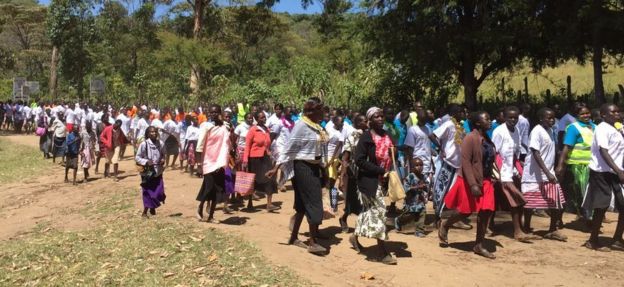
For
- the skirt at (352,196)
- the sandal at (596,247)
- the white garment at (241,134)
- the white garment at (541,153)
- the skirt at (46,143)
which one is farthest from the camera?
the skirt at (46,143)

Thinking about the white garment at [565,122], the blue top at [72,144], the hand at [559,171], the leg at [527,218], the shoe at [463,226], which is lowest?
the shoe at [463,226]

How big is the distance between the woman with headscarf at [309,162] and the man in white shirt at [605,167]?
10.4 feet

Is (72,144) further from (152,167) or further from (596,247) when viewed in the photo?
(596,247)

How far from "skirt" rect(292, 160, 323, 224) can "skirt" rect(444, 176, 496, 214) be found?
1.50 metres

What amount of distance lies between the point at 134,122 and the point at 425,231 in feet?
37.0

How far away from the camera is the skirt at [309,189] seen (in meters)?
6.22

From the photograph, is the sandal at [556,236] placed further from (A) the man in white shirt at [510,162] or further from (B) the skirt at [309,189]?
(B) the skirt at [309,189]

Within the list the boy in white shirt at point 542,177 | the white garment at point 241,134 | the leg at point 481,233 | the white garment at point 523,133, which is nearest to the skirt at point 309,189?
the leg at point 481,233

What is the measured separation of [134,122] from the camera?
53.7ft

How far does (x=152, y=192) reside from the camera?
8.58 metres

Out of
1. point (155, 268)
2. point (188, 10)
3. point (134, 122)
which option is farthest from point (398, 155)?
point (188, 10)

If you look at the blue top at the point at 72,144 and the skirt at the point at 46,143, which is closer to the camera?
the blue top at the point at 72,144

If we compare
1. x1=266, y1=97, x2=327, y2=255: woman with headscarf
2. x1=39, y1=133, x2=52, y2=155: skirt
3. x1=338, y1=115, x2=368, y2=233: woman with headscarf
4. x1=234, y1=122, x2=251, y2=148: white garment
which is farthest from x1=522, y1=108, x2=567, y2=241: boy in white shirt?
x1=39, y1=133, x2=52, y2=155: skirt

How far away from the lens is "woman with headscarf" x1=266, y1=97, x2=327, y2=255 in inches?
246
